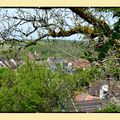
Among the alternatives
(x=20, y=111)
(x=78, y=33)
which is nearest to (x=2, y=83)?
(x=20, y=111)

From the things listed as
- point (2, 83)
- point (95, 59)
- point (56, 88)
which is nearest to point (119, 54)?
point (95, 59)

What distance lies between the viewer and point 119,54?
5582mm

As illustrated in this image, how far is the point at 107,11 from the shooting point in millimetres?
5465

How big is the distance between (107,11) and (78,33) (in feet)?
0.89

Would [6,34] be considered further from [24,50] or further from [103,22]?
[103,22]

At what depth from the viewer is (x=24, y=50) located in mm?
5512

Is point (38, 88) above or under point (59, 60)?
under

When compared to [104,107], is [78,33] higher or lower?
higher

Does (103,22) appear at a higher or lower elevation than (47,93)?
higher
